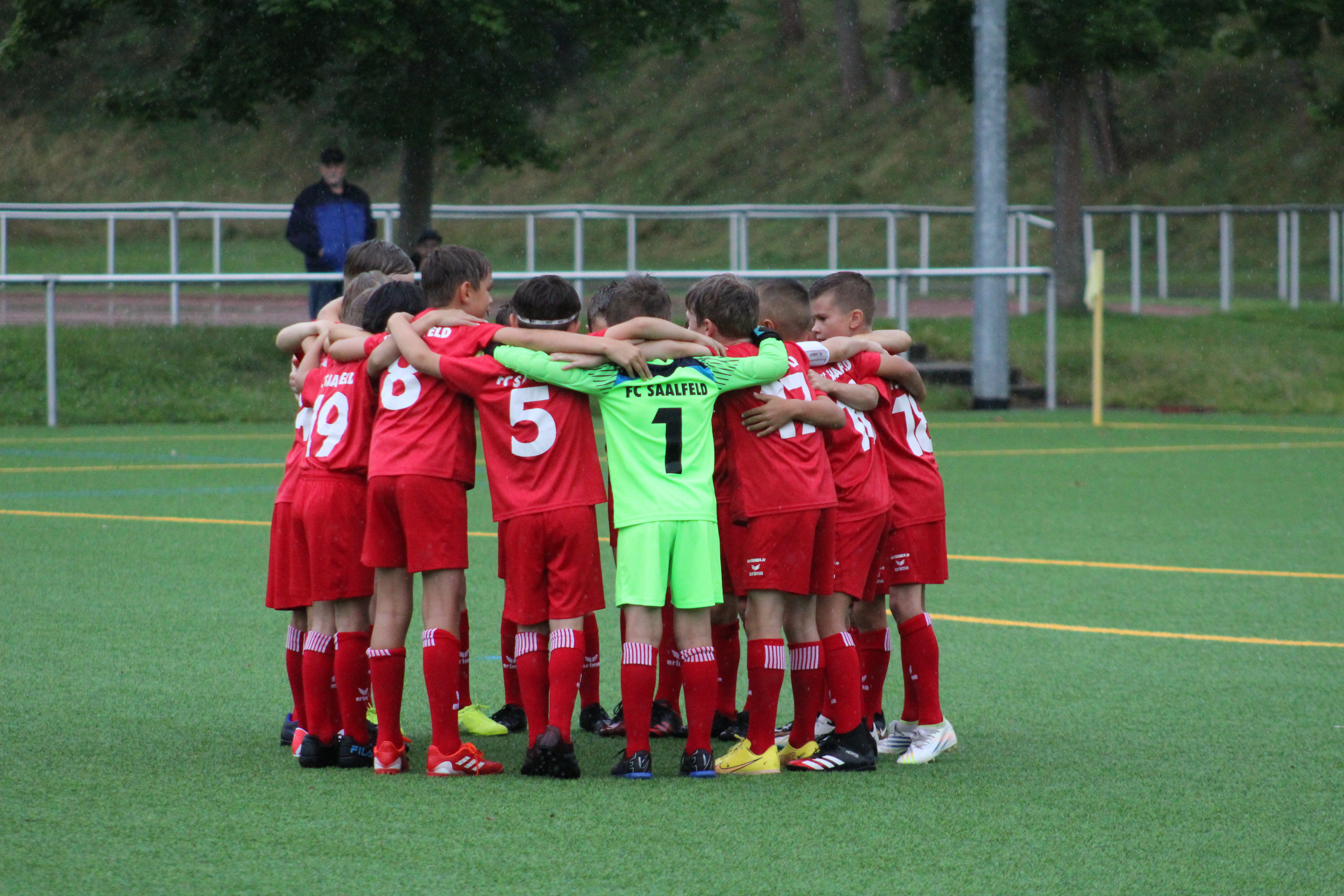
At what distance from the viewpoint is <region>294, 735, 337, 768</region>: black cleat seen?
15.1 ft

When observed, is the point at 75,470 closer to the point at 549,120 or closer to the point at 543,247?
the point at 543,247

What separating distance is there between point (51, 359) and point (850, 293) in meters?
12.2

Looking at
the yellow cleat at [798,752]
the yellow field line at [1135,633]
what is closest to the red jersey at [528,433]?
the yellow cleat at [798,752]

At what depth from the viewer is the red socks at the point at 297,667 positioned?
4.92 meters

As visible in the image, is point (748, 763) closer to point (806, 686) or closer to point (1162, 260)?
point (806, 686)

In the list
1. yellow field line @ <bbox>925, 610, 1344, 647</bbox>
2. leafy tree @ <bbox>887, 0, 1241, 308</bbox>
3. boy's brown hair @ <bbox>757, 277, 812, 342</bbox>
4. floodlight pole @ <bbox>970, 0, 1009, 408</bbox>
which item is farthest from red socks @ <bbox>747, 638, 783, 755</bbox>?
leafy tree @ <bbox>887, 0, 1241, 308</bbox>

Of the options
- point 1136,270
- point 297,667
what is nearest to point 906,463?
point 297,667

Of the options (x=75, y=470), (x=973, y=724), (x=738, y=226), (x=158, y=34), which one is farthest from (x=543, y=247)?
(x=973, y=724)

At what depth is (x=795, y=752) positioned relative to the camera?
15.6ft

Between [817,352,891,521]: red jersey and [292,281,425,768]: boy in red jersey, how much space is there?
127cm

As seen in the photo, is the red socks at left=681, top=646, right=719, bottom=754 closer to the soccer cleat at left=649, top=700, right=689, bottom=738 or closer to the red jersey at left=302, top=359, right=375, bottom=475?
the soccer cleat at left=649, top=700, right=689, bottom=738

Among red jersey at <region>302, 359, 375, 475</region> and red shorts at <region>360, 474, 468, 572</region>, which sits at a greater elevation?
red jersey at <region>302, 359, 375, 475</region>

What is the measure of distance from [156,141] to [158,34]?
11404mm

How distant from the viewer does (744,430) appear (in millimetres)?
Result: 4719
